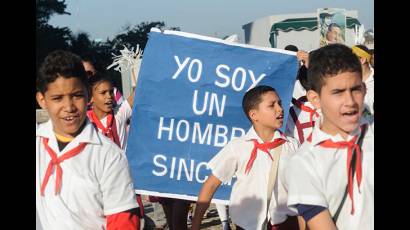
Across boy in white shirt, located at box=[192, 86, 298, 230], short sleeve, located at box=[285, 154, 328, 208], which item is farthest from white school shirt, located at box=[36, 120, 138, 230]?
boy in white shirt, located at box=[192, 86, 298, 230]

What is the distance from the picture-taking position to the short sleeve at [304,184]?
363 centimetres

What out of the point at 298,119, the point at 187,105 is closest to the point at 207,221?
the point at 298,119

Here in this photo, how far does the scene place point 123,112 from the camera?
675 centimetres

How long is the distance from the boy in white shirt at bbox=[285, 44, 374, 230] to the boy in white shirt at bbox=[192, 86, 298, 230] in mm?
1201

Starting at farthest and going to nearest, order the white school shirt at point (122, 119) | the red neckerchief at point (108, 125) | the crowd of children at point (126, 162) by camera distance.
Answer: the white school shirt at point (122, 119)
the red neckerchief at point (108, 125)
the crowd of children at point (126, 162)

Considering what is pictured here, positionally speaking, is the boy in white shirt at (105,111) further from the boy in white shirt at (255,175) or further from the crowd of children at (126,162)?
the crowd of children at (126,162)

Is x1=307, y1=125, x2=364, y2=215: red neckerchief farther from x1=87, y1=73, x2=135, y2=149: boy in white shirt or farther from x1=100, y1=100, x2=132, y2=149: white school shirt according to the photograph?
x1=100, y1=100, x2=132, y2=149: white school shirt

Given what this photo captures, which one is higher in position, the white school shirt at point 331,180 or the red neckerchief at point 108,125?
the red neckerchief at point 108,125

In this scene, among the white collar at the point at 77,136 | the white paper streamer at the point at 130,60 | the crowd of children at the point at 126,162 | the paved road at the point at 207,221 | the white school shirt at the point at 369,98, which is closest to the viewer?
the crowd of children at the point at 126,162

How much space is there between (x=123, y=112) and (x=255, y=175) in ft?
6.39

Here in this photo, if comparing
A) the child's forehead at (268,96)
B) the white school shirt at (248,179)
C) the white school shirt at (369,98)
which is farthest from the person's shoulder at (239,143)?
the white school shirt at (369,98)

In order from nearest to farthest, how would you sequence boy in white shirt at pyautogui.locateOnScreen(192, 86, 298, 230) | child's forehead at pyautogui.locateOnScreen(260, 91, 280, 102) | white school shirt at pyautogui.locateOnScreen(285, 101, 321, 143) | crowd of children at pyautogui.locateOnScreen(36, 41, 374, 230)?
crowd of children at pyautogui.locateOnScreen(36, 41, 374, 230) < boy in white shirt at pyautogui.locateOnScreen(192, 86, 298, 230) < child's forehead at pyautogui.locateOnScreen(260, 91, 280, 102) < white school shirt at pyautogui.locateOnScreen(285, 101, 321, 143)

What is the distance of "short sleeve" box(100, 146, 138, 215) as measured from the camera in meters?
3.80

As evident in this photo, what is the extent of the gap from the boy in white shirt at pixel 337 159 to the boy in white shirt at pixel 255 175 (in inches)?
47.3
